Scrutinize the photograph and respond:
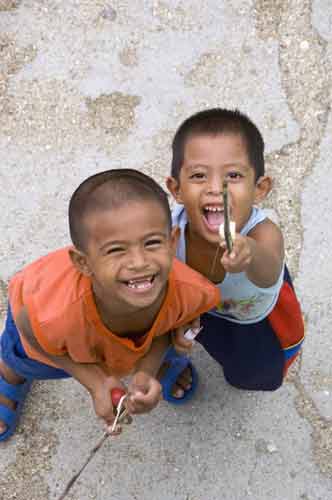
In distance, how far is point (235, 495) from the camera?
1.96 metres

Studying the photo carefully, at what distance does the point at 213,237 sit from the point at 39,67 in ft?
4.62

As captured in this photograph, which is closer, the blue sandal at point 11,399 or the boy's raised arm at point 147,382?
the boy's raised arm at point 147,382

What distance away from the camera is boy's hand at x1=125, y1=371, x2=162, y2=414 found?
4.58 feet

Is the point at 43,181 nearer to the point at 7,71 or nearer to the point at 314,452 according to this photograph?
the point at 7,71

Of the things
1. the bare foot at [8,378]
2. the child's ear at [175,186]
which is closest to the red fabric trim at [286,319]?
the child's ear at [175,186]

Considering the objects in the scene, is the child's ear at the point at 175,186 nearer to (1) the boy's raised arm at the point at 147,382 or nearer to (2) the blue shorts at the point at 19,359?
(1) the boy's raised arm at the point at 147,382

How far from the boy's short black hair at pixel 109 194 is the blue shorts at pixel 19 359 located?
0.51 meters

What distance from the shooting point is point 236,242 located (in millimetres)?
1278

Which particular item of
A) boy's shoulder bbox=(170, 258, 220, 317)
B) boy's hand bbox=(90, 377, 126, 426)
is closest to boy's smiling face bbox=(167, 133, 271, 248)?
boy's shoulder bbox=(170, 258, 220, 317)

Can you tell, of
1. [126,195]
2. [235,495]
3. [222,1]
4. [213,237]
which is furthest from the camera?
[222,1]

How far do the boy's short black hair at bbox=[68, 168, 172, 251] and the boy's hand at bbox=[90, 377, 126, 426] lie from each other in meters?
0.37

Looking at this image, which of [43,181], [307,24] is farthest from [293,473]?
[307,24]

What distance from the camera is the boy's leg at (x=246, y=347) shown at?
1720 millimetres

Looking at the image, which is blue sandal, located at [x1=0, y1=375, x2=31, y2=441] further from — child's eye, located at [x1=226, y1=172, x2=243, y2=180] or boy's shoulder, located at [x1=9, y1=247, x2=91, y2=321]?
child's eye, located at [x1=226, y1=172, x2=243, y2=180]
